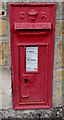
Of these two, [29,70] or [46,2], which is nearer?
[46,2]

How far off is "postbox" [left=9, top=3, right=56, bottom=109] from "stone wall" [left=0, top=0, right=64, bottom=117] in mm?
77

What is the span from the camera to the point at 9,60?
2.85m

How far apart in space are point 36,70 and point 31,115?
2.07 ft

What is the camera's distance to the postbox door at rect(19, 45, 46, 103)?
275 centimetres

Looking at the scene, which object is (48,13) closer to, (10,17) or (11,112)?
(10,17)

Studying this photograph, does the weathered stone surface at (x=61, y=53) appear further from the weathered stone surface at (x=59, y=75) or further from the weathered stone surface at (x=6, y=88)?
the weathered stone surface at (x=6, y=88)

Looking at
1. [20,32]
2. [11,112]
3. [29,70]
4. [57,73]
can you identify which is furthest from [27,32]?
[11,112]

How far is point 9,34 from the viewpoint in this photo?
108 inches

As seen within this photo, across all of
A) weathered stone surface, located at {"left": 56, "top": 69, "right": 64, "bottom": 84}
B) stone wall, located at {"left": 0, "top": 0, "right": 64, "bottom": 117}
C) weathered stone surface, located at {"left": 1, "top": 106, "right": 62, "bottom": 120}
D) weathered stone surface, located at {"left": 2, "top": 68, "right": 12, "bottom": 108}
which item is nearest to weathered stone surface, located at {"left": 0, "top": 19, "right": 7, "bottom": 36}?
stone wall, located at {"left": 0, "top": 0, "right": 64, "bottom": 117}

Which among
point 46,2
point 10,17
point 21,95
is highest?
point 46,2

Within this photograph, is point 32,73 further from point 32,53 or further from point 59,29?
point 59,29

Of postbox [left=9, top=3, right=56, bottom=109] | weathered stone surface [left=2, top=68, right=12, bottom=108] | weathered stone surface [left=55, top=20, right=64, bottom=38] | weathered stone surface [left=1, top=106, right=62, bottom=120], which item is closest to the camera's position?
postbox [left=9, top=3, right=56, bottom=109]

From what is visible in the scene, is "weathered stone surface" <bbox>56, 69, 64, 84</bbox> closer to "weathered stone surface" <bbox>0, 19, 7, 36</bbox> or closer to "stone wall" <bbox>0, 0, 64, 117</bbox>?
"stone wall" <bbox>0, 0, 64, 117</bbox>

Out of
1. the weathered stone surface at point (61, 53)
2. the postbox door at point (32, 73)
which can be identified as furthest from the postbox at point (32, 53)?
the weathered stone surface at point (61, 53)
